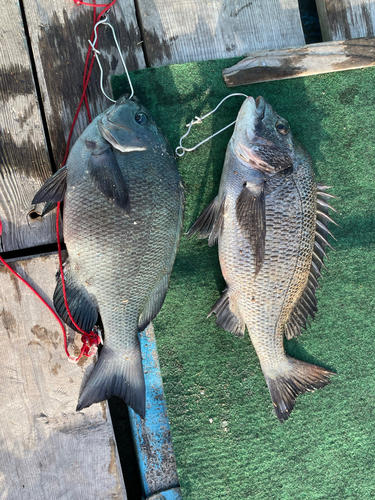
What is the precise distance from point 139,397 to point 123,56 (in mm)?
2154

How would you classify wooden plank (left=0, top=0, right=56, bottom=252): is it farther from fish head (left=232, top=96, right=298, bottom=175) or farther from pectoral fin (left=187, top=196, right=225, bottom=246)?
fish head (left=232, top=96, right=298, bottom=175)

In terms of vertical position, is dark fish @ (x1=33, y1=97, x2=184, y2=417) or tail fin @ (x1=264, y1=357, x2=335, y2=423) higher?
dark fish @ (x1=33, y1=97, x2=184, y2=417)

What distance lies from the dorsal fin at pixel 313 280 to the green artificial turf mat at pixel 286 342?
0.20m

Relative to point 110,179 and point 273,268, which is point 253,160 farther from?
point 110,179

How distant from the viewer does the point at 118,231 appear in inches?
77.0

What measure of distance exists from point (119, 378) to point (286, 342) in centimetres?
117

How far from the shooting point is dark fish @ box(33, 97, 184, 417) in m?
1.96

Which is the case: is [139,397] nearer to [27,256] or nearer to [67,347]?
[67,347]

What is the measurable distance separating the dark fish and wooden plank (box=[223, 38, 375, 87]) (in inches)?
31.3

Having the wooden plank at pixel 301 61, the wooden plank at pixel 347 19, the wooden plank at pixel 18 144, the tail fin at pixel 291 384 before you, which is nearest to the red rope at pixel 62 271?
the wooden plank at pixel 18 144

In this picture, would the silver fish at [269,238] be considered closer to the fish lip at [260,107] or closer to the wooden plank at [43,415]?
the fish lip at [260,107]

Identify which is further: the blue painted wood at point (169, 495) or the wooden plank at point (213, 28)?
the wooden plank at point (213, 28)

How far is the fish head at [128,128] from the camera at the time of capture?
200 centimetres

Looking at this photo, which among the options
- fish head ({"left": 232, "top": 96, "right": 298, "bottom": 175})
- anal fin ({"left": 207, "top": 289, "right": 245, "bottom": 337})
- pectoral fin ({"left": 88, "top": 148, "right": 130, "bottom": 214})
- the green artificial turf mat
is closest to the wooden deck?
the green artificial turf mat
